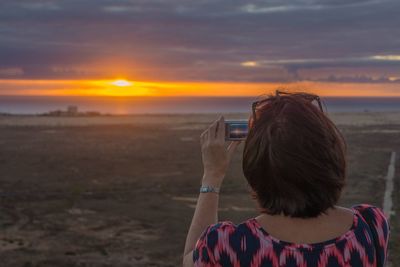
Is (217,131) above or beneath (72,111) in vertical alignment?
above

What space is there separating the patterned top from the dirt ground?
231 inches

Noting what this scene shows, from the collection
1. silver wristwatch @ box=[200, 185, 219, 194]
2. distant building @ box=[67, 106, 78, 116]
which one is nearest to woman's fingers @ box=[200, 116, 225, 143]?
silver wristwatch @ box=[200, 185, 219, 194]

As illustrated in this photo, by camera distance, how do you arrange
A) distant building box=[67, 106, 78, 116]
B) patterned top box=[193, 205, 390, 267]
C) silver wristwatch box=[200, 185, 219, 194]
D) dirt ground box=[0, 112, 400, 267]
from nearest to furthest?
patterned top box=[193, 205, 390, 267]
silver wristwatch box=[200, 185, 219, 194]
dirt ground box=[0, 112, 400, 267]
distant building box=[67, 106, 78, 116]

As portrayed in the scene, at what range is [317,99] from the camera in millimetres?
2014

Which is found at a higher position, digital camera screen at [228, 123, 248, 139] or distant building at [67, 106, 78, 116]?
digital camera screen at [228, 123, 248, 139]

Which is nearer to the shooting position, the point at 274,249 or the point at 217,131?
the point at 274,249

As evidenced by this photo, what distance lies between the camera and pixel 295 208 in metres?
1.92

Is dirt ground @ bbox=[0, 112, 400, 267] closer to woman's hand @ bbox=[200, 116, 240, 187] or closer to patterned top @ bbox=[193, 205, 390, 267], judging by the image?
woman's hand @ bbox=[200, 116, 240, 187]

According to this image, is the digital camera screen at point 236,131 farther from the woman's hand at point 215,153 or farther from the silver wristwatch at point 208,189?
the silver wristwatch at point 208,189

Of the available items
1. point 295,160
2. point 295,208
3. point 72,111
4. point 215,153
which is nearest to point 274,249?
point 295,208

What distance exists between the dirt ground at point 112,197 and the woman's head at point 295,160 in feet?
19.4

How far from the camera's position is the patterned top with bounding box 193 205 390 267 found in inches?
73.0

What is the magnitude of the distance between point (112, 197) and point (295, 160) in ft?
34.7

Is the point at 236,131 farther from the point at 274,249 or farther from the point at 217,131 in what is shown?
the point at 274,249
